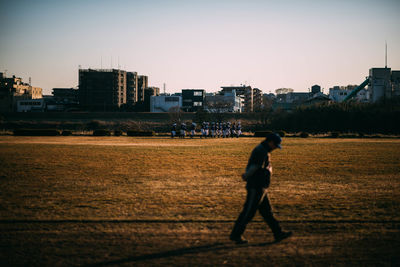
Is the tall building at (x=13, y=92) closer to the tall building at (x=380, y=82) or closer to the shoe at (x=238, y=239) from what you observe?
the tall building at (x=380, y=82)

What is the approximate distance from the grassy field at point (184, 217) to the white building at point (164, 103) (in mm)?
84494

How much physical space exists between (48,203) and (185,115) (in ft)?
221

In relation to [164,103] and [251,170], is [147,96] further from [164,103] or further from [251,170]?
[251,170]

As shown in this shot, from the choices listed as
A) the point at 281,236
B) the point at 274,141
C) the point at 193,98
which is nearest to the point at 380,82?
the point at 193,98

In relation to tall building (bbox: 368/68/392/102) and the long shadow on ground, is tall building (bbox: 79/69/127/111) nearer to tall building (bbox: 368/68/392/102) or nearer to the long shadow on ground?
tall building (bbox: 368/68/392/102)

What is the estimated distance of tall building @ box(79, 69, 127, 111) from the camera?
97.5 metres

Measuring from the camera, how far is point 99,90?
98.1 metres

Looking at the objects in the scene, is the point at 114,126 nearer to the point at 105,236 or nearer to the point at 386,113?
the point at 386,113

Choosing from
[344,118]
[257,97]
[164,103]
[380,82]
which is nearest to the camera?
[344,118]

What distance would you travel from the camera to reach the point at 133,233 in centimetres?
693

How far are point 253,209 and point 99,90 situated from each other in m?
97.8

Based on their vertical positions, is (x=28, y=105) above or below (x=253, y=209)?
above

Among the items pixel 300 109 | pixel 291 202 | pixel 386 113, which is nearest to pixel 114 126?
pixel 300 109

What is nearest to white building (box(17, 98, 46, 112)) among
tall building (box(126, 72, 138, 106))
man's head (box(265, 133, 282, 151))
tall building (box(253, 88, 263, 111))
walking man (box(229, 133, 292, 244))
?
tall building (box(126, 72, 138, 106))
